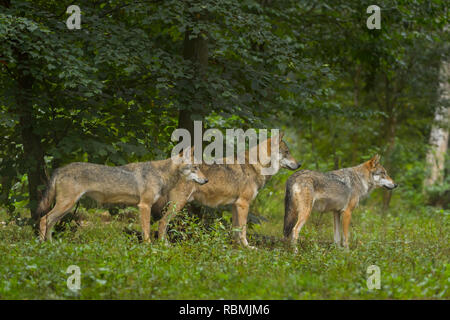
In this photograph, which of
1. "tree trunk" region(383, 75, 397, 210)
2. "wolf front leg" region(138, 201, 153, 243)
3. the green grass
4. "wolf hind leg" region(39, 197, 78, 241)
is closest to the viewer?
the green grass

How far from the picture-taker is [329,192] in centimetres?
1005

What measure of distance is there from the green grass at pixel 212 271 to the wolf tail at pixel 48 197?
57 centimetres

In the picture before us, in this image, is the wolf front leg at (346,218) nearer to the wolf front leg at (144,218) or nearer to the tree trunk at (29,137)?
the wolf front leg at (144,218)

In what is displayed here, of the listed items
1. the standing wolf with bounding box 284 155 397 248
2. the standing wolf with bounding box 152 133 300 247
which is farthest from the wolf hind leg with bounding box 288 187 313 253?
the standing wolf with bounding box 152 133 300 247

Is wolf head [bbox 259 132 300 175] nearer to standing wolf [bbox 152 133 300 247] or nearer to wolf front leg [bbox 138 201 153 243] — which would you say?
standing wolf [bbox 152 133 300 247]

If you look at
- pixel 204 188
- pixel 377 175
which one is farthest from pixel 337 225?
pixel 204 188

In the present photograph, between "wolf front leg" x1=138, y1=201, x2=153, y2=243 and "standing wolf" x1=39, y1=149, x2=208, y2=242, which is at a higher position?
"standing wolf" x1=39, y1=149, x2=208, y2=242

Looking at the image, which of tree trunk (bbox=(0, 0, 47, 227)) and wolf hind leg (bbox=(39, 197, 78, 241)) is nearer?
wolf hind leg (bbox=(39, 197, 78, 241))

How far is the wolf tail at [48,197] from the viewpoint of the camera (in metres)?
8.79

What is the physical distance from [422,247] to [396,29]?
22.6 ft

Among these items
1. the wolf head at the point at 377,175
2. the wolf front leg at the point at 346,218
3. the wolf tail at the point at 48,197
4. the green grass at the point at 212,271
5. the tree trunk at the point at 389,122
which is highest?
the tree trunk at the point at 389,122

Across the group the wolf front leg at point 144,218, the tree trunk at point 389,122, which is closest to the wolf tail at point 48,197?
the wolf front leg at point 144,218

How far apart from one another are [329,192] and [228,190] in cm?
177

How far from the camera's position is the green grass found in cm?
633
